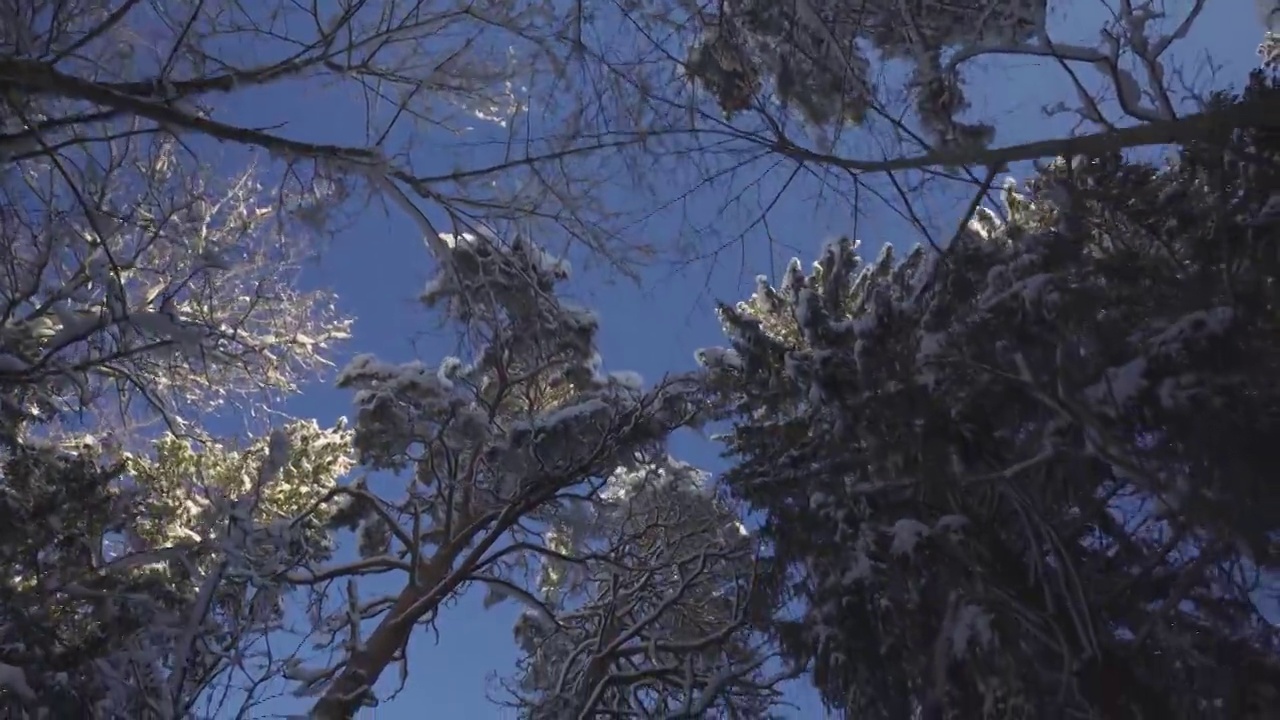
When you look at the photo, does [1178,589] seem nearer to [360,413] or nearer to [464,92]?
[464,92]

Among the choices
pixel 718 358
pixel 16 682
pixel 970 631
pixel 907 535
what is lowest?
pixel 970 631

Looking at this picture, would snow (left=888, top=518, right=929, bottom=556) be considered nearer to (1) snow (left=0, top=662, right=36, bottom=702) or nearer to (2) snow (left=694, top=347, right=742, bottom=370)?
(2) snow (left=694, top=347, right=742, bottom=370)

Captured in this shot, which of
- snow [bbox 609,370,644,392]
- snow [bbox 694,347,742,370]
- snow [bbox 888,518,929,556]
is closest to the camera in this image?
snow [bbox 888,518,929,556]

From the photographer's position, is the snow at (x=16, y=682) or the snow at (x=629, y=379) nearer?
the snow at (x=16, y=682)

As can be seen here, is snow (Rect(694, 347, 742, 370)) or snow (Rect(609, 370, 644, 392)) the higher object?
snow (Rect(609, 370, 644, 392))

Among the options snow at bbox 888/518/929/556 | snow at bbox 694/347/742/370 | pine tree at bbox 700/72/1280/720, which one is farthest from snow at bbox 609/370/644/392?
snow at bbox 888/518/929/556

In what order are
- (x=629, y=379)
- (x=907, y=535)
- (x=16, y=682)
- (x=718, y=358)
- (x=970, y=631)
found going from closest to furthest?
(x=970, y=631)
(x=907, y=535)
(x=16, y=682)
(x=718, y=358)
(x=629, y=379)

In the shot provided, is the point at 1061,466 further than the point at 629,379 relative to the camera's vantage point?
No

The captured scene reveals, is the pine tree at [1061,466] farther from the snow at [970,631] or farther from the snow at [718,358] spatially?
the snow at [718,358]

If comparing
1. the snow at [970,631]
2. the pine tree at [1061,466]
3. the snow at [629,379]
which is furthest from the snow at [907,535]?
the snow at [629,379]

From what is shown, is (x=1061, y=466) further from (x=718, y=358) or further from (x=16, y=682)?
(x=16, y=682)

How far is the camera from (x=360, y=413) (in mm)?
9586

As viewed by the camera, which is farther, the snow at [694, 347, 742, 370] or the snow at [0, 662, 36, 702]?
the snow at [694, 347, 742, 370]

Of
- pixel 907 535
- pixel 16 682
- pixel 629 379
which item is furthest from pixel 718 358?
pixel 16 682
